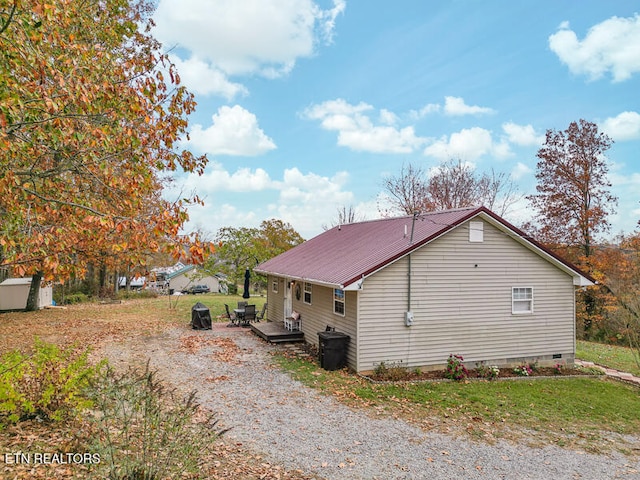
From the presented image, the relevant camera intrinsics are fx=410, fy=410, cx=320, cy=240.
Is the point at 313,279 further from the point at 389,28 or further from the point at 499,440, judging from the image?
the point at 389,28

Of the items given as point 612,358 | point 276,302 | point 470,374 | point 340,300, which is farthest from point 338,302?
point 612,358

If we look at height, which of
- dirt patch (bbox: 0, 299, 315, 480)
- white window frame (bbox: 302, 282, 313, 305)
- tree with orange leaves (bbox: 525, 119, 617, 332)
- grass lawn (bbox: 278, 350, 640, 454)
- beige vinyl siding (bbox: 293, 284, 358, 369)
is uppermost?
tree with orange leaves (bbox: 525, 119, 617, 332)

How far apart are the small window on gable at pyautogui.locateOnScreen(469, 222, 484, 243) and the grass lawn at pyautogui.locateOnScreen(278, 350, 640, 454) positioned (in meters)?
4.26

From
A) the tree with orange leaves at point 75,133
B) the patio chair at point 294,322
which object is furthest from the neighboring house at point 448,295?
the tree with orange leaves at point 75,133

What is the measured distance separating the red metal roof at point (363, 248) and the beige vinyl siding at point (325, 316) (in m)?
0.74

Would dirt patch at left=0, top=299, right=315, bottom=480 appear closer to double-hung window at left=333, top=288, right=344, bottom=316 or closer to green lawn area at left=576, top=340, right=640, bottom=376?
double-hung window at left=333, top=288, right=344, bottom=316

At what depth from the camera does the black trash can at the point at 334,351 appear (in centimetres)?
1191

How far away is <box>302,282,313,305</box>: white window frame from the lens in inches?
609

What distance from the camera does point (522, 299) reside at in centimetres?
1352

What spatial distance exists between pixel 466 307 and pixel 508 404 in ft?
11.3

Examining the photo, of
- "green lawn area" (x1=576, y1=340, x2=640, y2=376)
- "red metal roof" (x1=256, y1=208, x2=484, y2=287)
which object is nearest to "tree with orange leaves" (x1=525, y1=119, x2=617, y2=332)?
"green lawn area" (x1=576, y1=340, x2=640, y2=376)

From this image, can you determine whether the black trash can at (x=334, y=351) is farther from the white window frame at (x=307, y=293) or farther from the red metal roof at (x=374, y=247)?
the white window frame at (x=307, y=293)

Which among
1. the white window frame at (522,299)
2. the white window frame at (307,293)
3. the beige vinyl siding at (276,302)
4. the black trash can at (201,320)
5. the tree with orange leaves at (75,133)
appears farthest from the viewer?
the beige vinyl siding at (276,302)

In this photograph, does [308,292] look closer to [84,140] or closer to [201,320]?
[201,320]
